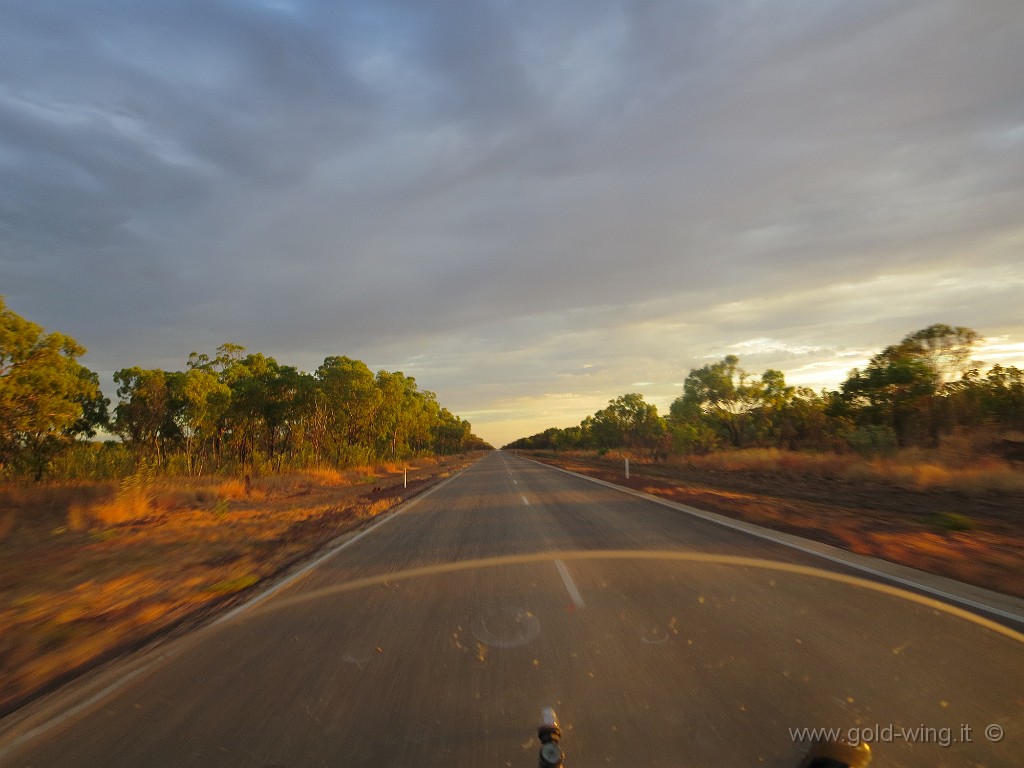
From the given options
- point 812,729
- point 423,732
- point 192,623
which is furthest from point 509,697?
point 192,623

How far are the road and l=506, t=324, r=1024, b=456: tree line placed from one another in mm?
29874

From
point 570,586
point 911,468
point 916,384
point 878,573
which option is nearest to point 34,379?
point 570,586

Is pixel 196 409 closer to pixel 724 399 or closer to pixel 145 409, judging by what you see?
pixel 145 409

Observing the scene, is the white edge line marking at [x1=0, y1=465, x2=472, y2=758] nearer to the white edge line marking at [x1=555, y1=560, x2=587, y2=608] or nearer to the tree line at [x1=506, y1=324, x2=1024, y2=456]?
the white edge line marking at [x1=555, y1=560, x2=587, y2=608]

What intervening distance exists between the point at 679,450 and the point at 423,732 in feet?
167

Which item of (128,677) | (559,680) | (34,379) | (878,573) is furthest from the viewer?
(34,379)

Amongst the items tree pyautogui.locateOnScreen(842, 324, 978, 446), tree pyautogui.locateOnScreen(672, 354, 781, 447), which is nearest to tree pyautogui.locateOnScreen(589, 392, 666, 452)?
tree pyautogui.locateOnScreen(672, 354, 781, 447)

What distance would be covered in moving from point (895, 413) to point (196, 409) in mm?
40844

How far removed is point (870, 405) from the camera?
35031 mm

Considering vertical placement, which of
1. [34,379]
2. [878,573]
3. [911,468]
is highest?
[34,379]

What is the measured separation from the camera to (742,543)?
1009cm

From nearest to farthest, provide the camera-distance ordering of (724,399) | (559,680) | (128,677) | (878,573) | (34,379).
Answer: (559,680), (128,677), (878,573), (34,379), (724,399)

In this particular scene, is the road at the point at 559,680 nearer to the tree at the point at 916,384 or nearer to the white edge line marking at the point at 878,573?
the white edge line marking at the point at 878,573

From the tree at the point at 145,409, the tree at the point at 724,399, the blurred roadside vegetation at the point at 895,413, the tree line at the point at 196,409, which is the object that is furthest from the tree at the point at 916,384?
the tree at the point at 145,409
